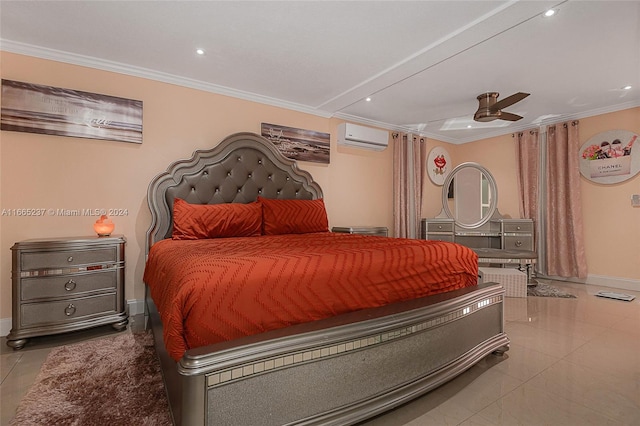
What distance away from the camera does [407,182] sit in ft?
16.5

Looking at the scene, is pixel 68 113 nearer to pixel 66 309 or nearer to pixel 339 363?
pixel 66 309

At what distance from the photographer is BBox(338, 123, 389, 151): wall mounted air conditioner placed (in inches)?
168

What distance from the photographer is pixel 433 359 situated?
5.09 ft

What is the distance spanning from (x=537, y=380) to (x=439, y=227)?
3201mm

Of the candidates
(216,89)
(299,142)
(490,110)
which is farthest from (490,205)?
Result: (216,89)

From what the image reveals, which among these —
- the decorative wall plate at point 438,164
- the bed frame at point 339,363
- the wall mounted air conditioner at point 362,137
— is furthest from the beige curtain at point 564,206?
the bed frame at point 339,363

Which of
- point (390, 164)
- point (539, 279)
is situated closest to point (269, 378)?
point (390, 164)

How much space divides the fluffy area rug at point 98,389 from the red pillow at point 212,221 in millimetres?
944

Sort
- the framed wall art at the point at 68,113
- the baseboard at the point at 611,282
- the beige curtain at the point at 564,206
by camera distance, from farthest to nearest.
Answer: the beige curtain at the point at 564,206
the baseboard at the point at 611,282
the framed wall art at the point at 68,113

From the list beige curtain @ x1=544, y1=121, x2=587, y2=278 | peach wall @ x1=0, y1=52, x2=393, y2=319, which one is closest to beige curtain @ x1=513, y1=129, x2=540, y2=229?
beige curtain @ x1=544, y1=121, x2=587, y2=278

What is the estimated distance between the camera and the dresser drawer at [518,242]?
4371 millimetres

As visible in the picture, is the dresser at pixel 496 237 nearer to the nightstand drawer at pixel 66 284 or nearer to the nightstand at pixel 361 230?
the nightstand at pixel 361 230

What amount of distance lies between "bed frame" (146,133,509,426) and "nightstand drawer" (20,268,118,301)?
1.30 m

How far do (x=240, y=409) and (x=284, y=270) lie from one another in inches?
20.4
